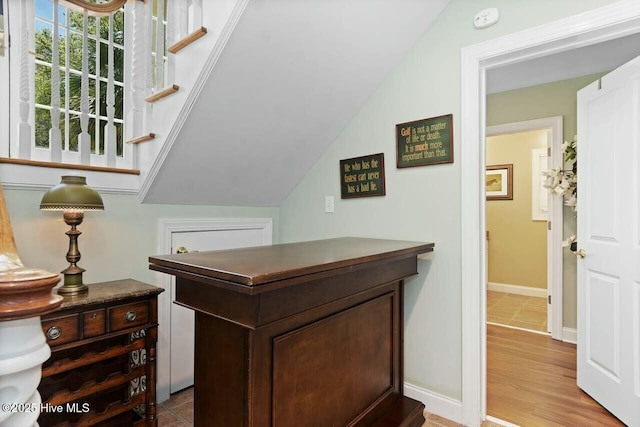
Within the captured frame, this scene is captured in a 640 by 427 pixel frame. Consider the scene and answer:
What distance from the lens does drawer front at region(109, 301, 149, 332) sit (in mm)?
1581

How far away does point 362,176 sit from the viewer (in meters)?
2.38

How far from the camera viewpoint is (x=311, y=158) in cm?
262

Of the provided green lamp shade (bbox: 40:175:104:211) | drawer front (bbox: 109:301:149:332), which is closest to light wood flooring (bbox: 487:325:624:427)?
drawer front (bbox: 109:301:149:332)

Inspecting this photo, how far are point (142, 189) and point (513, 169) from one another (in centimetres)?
489

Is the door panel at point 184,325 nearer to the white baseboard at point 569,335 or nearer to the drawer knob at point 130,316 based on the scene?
the drawer knob at point 130,316

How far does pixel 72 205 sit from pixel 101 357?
0.71 meters

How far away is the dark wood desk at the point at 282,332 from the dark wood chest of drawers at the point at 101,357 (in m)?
0.57

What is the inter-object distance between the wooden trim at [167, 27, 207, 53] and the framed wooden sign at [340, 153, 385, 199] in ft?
4.10

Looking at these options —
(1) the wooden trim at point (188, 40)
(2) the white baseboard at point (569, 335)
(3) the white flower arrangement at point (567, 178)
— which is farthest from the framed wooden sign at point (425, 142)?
(2) the white baseboard at point (569, 335)

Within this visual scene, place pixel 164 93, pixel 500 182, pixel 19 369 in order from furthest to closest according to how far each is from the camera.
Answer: pixel 500 182
pixel 164 93
pixel 19 369

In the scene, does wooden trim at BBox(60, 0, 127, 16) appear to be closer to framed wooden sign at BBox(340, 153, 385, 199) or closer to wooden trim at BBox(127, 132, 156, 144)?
wooden trim at BBox(127, 132, 156, 144)

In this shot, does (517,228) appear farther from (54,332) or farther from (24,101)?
(24,101)

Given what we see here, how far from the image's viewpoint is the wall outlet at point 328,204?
2.59 metres

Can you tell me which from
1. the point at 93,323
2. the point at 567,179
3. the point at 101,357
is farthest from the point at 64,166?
the point at 567,179
